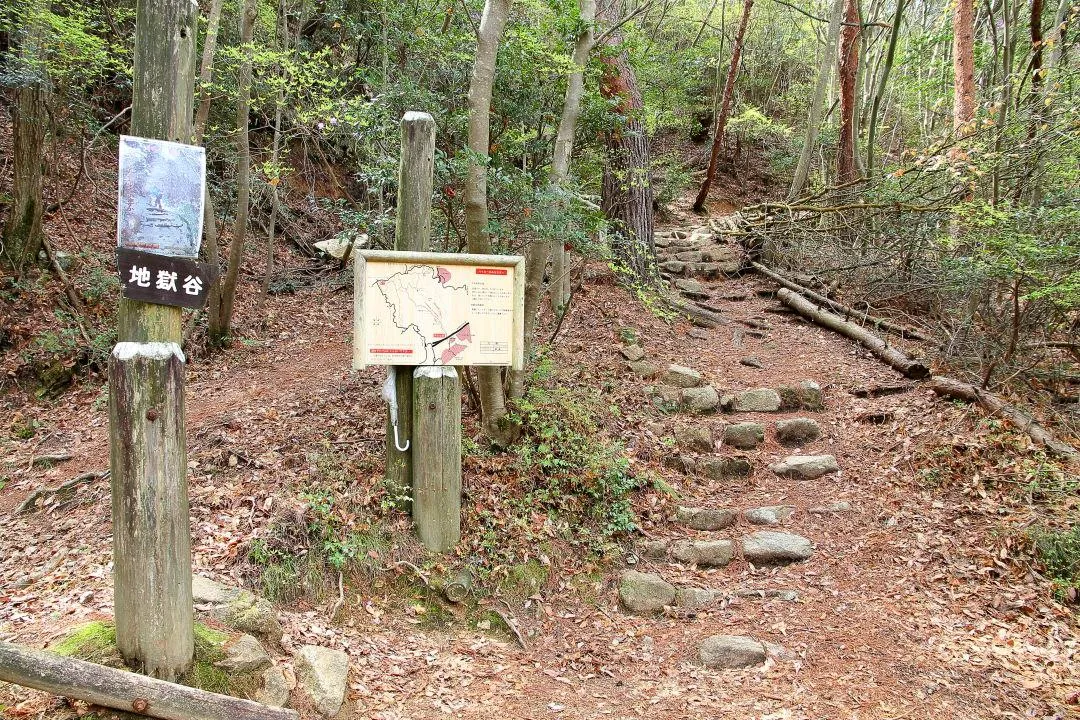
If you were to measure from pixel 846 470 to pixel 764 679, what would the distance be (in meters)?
2.97

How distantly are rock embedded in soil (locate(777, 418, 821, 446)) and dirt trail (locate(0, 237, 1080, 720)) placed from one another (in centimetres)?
10

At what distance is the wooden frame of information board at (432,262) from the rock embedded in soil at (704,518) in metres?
2.20

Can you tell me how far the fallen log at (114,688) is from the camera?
95.8 inches

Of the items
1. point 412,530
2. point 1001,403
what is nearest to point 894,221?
point 1001,403

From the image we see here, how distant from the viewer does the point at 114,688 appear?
8.45ft

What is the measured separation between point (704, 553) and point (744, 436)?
6.34 ft

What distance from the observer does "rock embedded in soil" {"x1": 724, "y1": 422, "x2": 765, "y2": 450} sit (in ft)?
22.6

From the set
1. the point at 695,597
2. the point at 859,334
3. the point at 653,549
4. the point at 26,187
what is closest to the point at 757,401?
the point at 859,334

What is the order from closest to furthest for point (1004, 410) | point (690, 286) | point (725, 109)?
point (1004, 410)
point (690, 286)
point (725, 109)

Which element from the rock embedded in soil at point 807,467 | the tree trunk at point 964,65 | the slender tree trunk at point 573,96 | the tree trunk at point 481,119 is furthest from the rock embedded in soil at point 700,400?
the tree trunk at point 964,65

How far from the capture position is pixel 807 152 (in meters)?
12.4

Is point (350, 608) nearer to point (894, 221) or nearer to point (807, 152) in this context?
point (894, 221)

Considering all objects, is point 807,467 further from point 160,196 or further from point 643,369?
point 160,196

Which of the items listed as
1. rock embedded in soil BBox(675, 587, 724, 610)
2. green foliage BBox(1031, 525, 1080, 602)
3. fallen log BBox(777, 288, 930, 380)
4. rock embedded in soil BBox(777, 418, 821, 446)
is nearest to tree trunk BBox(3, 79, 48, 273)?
rock embedded in soil BBox(675, 587, 724, 610)
